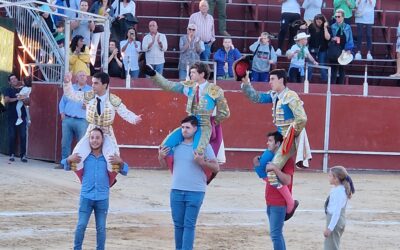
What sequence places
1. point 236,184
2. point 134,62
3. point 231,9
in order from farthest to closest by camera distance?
point 231,9
point 134,62
point 236,184

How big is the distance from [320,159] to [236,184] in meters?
2.97

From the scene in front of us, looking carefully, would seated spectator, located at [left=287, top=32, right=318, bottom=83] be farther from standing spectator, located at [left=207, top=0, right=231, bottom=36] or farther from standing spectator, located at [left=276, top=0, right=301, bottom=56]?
standing spectator, located at [left=207, top=0, right=231, bottom=36]

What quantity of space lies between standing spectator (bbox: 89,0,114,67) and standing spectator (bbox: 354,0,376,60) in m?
5.20

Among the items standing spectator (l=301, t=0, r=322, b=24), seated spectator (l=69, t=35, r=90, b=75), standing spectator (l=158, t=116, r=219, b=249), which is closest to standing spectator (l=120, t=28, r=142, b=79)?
seated spectator (l=69, t=35, r=90, b=75)

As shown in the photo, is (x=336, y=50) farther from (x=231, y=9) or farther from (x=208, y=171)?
(x=208, y=171)

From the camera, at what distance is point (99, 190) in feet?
32.8

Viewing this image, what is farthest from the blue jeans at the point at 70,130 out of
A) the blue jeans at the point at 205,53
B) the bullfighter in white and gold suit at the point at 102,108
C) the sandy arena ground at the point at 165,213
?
the bullfighter in white and gold suit at the point at 102,108

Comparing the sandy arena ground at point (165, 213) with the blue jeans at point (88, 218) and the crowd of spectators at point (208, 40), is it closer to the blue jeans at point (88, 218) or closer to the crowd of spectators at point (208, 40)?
the blue jeans at point (88, 218)

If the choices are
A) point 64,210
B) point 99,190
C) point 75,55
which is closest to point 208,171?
point 99,190

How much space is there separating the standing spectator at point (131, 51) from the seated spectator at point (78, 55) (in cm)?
108

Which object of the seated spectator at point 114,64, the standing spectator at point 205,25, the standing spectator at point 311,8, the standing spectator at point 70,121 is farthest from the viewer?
the standing spectator at point 311,8

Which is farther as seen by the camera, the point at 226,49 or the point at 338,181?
the point at 226,49

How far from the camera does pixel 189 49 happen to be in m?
20.5

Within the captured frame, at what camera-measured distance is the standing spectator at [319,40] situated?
21234 millimetres
